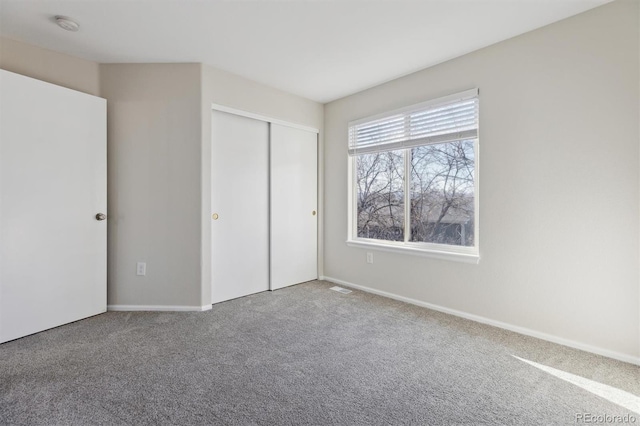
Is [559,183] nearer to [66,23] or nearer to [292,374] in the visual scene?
[292,374]

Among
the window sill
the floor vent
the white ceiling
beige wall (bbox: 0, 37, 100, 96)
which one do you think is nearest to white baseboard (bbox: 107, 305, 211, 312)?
the floor vent

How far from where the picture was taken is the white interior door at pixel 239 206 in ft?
10.4

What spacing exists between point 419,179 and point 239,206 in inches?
74.6

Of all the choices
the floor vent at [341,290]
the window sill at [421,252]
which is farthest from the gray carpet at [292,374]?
the floor vent at [341,290]

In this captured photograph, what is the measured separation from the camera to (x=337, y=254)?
3951 mm

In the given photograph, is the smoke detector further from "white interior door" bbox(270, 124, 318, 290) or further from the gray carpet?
the gray carpet

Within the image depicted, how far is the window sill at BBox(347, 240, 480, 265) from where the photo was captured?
273 centimetres

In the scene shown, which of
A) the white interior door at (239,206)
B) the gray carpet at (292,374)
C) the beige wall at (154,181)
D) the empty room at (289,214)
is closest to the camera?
the gray carpet at (292,374)

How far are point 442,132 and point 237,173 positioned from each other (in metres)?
2.07

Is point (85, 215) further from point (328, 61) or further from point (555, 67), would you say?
point (555, 67)

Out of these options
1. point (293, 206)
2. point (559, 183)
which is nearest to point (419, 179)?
point (559, 183)

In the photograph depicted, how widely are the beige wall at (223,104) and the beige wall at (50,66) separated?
3.28 feet

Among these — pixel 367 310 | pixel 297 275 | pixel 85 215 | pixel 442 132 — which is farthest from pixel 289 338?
pixel 442 132

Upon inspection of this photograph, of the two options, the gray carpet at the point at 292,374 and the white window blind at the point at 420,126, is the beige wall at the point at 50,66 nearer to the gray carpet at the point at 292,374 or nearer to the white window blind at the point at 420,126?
the gray carpet at the point at 292,374
